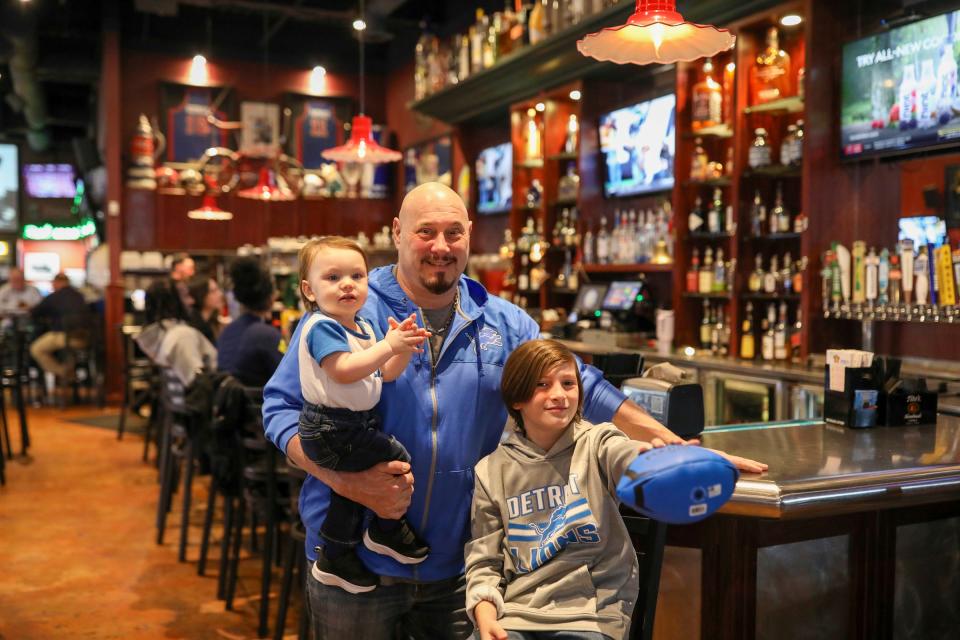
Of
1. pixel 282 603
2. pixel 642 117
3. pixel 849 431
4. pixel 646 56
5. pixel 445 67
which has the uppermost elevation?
pixel 445 67

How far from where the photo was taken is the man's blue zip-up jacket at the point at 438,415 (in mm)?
1913

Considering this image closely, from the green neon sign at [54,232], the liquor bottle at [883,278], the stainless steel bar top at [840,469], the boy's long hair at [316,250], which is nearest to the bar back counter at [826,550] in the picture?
the stainless steel bar top at [840,469]

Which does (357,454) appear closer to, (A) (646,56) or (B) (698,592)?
(B) (698,592)

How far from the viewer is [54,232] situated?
64.3 feet

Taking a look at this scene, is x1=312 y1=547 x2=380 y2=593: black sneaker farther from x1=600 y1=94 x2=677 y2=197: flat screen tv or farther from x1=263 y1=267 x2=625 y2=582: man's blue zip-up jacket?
x1=600 y1=94 x2=677 y2=197: flat screen tv

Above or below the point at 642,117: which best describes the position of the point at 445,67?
above

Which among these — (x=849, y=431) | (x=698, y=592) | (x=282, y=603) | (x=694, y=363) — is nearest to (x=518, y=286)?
(x=694, y=363)

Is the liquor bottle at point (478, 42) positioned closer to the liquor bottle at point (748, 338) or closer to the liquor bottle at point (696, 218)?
the liquor bottle at point (696, 218)

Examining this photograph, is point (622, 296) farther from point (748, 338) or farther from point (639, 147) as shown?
point (748, 338)

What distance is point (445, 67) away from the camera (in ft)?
26.3

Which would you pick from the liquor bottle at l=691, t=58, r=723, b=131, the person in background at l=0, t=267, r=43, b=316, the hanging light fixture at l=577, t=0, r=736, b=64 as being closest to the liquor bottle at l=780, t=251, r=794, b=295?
the liquor bottle at l=691, t=58, r=723, b=131

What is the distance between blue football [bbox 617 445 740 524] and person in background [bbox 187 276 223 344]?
4723mm

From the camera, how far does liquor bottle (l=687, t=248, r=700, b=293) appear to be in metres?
5.50

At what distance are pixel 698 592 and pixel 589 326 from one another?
13.5 feet
